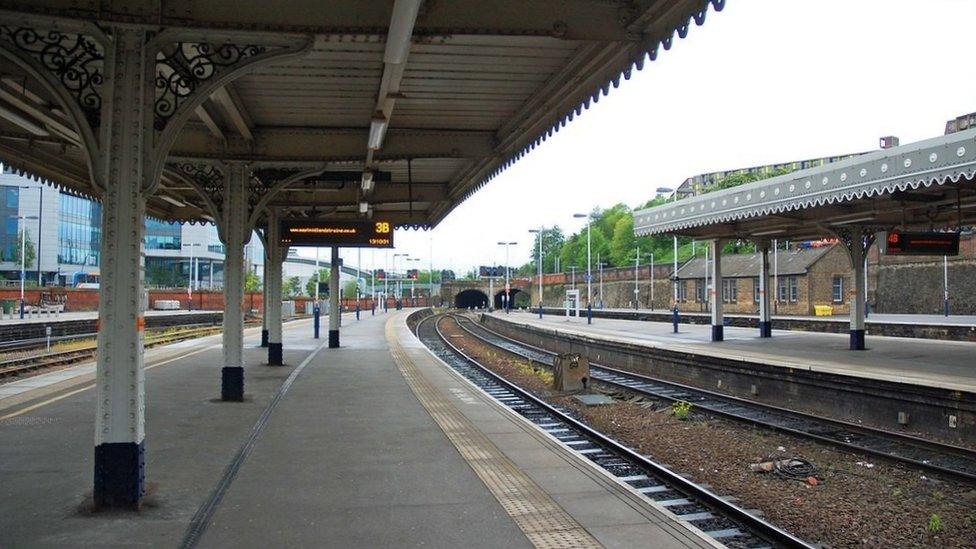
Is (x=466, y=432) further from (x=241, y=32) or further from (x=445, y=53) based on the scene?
(x=241, y=32)

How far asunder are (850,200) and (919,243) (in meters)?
3.28

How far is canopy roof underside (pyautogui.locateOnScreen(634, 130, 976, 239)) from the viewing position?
13523mm

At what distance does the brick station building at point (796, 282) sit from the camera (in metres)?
43.3

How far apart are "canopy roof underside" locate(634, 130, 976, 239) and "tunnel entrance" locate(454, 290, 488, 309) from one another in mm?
75844

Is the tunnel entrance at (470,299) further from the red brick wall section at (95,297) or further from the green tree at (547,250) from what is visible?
the red brick wall section at (95,297)

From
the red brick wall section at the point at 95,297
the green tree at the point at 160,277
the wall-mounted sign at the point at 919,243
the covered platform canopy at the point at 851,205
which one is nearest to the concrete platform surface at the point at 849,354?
the covered platform canopy at the point at 851,205

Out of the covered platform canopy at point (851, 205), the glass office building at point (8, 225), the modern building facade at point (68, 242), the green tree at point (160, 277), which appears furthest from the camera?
the green tree at point (160, 277)

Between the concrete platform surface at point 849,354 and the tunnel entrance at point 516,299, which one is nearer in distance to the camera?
the concrete platform surface at point 849,354

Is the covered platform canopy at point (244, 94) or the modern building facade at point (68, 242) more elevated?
the modern building facade at point (68, 242)

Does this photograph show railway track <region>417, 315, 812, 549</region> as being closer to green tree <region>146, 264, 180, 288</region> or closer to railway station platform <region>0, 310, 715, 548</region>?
railway station platform <region>0, 310, 715, 548</region>

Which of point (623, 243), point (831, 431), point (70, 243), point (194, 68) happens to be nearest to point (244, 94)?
point (194, 68)

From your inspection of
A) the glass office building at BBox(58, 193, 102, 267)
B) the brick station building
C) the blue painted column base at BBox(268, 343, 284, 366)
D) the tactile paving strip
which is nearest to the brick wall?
the brick station building

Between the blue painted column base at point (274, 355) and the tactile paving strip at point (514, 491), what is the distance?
298 inches

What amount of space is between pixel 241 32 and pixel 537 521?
15.6 ft
